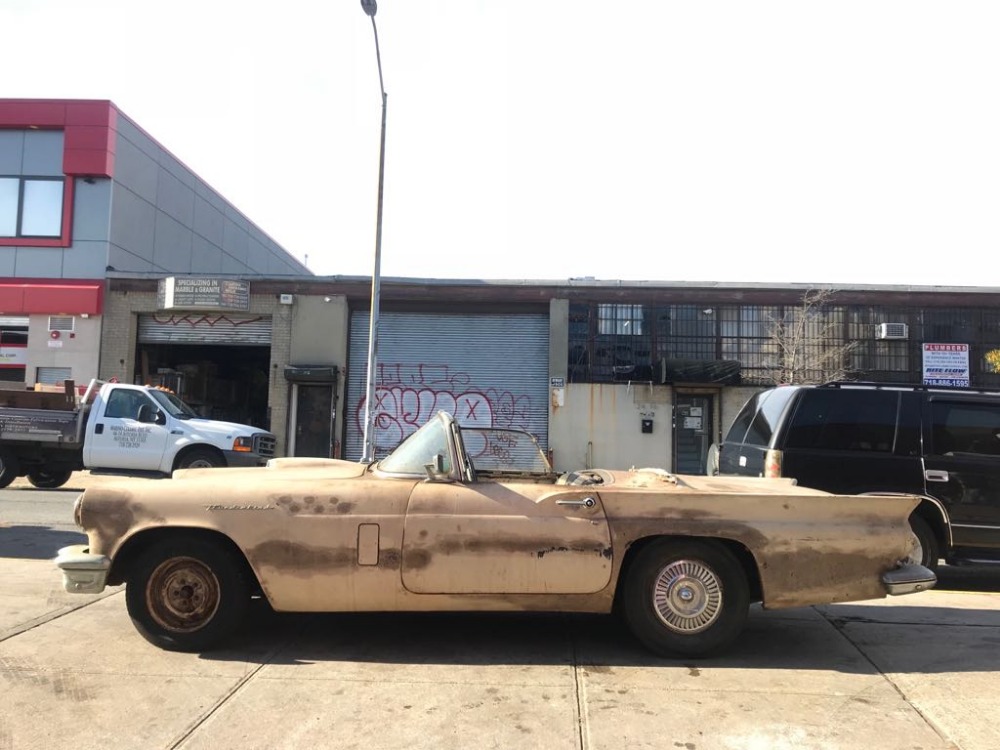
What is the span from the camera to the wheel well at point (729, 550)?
461 cm

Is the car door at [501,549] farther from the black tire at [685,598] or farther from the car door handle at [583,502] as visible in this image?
the black tire at [685,598]

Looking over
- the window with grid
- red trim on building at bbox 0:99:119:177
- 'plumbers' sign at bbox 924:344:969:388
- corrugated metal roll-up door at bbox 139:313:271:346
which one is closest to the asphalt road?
corrugated metal roll-up door at bbox 139:313:271:346

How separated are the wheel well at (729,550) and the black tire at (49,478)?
13128mm

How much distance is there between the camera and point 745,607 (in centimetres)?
458

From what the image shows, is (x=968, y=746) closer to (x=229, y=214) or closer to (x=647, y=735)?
(x=647, y=735)

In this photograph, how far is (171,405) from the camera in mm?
13555

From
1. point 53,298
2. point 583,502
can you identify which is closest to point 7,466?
point 53,298

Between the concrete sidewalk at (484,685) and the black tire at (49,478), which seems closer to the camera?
the concrete sidewalk at (484,685)

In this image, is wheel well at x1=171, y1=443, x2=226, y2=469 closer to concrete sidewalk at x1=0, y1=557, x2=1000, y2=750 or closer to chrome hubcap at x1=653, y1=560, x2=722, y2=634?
concrete sidewalk at x1=0, y1=557, x2=1000, y2=750

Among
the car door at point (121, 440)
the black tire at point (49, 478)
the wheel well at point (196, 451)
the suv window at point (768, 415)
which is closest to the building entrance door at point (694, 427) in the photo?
the suv window at point (768, 415)

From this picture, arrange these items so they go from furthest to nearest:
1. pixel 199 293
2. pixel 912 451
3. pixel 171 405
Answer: pixel 199 293
pixel 171 405
pixel 912 451

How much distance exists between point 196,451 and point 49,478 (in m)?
3.51

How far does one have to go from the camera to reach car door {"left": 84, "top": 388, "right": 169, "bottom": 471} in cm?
1281

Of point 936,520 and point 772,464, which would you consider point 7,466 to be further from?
point 936,520
